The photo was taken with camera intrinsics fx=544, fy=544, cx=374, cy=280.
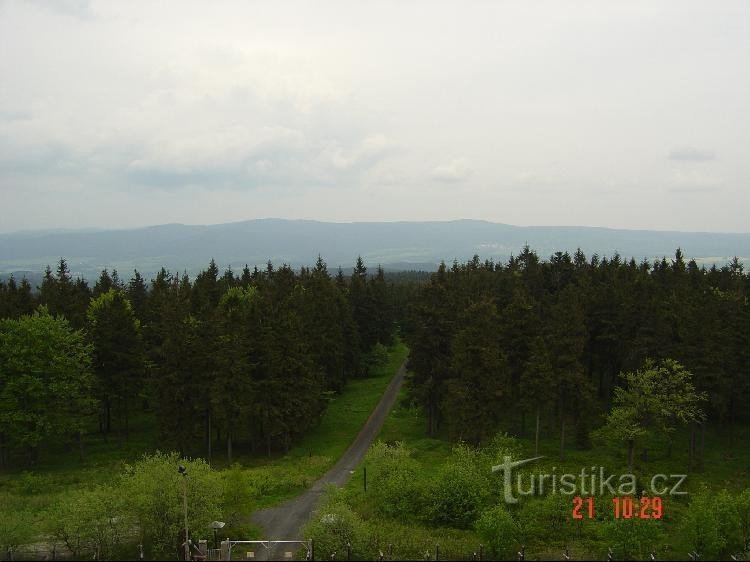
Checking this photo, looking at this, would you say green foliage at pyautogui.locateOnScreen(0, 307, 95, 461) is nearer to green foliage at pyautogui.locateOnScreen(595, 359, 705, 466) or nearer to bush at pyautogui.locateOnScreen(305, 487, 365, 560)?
bush at pyautogui.locateOnScreen(305, 487, 365, 560)

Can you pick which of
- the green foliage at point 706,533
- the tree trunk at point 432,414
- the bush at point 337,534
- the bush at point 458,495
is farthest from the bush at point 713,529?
the tree trunk at point 432,414

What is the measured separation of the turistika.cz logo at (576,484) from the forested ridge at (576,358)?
301 cm

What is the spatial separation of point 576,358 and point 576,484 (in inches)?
413

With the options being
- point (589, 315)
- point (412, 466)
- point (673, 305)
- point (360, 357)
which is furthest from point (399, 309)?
point (412, 466)

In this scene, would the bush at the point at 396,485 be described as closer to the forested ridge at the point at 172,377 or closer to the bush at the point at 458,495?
the bush at the point at 458,495

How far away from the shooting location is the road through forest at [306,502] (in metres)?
30.4

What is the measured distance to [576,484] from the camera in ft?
110

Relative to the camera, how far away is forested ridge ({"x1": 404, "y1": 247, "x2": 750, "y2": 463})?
129 ft

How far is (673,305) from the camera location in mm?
45562

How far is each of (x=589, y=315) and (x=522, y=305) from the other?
11199mm

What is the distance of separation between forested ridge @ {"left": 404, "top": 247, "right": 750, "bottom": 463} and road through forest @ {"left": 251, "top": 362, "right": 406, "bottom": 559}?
631 centimetres

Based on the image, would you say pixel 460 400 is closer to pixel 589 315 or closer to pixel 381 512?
pixel 381 512

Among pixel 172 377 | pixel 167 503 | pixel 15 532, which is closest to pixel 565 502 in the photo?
pixel 167 503

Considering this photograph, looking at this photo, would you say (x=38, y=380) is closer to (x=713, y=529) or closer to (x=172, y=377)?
(x=172, y=377)
